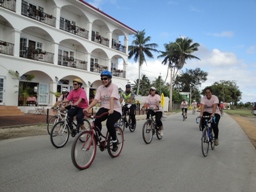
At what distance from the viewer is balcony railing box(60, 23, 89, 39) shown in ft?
80.0

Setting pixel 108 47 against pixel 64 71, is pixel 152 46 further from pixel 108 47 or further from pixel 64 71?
pixel 64 71

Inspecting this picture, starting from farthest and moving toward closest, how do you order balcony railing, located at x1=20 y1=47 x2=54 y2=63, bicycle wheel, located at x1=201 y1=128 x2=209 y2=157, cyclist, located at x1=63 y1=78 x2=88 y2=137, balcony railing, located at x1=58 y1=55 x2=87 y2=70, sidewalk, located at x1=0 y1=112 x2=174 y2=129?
1. balcony railing, located at x1=58 y1=55 x2=87 y2=70
2. balcony railing, located at x1=20 y1=47 x2=54 y2=63
3. sidewalk, located at x1=0 y1=112 x2=174 y2=129
4. cyclist, located at x1=63 y1=78 x2=88 y2=137
5. bicycle wheel, located at x1=201 y1=128 x2=209 y2=157

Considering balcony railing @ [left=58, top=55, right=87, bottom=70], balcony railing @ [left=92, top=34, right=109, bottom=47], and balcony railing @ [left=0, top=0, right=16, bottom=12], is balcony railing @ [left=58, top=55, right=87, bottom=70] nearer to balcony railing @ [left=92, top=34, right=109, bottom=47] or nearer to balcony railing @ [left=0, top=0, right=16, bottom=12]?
balcony railing @ [left=92, top=34, right=109, bottom=47]

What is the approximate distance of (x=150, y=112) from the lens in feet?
29.0

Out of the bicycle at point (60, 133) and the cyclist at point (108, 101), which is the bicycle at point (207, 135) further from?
the bicycle at point (60, 133)

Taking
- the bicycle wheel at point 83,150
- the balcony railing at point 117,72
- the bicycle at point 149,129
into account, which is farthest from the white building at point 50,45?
the bicycle wheel at point 83,150

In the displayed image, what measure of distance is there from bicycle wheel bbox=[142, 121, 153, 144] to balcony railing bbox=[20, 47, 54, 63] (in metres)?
15.2

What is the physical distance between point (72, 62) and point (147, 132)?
1880 centimetres

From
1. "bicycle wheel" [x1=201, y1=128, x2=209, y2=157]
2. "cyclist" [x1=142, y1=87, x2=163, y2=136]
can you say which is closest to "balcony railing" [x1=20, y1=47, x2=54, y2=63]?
"cyclist" [x1=142, y1=87, x2=163, y2=136]

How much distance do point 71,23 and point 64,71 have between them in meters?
5.54

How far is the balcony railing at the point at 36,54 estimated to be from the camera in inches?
792

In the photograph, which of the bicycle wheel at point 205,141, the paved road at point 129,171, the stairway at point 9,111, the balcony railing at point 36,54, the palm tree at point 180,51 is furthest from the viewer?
the palm tree at point 180,51

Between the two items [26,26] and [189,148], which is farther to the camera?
[26,26]

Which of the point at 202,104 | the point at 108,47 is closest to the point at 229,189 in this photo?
the point at 202,104
